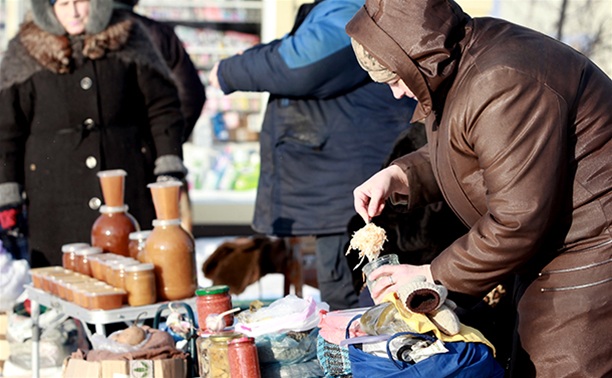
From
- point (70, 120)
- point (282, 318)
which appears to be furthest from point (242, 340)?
point (70, 120)

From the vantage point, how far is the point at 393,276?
236 centimetres

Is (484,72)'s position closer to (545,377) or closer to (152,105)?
(545,377)

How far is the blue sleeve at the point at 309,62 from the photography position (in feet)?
13.4

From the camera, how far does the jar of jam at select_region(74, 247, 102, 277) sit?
3664mm

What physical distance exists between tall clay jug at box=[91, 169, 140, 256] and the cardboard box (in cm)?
90

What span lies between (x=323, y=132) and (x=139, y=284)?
4.07 feet

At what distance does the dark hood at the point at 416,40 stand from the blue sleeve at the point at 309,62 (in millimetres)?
1767

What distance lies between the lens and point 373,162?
4238 millimetres

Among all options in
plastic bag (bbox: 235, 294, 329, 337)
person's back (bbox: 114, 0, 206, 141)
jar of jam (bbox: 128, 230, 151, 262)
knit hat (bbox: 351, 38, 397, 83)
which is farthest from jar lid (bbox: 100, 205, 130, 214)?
person's back (bbox: 114, 0, 206, 141)

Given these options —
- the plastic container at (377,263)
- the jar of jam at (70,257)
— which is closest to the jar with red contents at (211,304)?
the plastic container at (377,263)

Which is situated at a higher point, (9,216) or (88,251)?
(88,251)

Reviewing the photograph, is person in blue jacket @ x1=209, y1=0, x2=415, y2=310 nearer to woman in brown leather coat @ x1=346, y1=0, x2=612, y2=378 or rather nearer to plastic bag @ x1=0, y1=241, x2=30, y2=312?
plastic bag @ x1=0, y1=241, x2=30, y2=312

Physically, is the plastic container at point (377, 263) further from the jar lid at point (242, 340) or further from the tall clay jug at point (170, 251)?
the tall clay jug at point (170, 251)

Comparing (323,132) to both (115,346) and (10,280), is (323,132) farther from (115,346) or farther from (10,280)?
(115,346)
